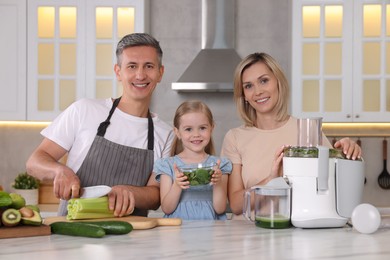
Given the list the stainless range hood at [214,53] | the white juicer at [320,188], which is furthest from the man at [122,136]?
the stainless range hood at [214,53]

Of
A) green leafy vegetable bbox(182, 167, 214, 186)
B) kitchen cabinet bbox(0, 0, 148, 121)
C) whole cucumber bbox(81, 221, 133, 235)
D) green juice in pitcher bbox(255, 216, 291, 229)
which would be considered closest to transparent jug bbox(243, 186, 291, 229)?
green juice in pitcher bbox(255, 216, 291, 229)

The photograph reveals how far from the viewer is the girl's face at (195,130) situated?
2.55 meters

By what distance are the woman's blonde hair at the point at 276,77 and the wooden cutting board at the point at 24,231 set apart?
3.48 ft

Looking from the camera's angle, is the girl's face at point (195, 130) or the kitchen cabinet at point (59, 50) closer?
the girl's face at point (195, 130)

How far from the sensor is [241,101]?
2664 mm

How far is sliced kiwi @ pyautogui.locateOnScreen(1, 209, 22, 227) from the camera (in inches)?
73.2

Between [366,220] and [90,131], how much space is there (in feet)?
4.09

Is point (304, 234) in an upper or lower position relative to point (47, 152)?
lower

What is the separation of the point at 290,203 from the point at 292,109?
260 cm

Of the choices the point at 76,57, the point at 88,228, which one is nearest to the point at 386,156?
the point at 76,57

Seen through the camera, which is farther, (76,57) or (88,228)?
(76,57)

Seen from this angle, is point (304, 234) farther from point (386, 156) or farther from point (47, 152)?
point (386, 156)

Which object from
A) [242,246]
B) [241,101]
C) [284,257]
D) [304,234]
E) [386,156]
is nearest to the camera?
[284,257]

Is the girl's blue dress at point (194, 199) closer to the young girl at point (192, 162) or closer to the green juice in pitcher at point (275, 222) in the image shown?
the young girl at point (192, 162)
